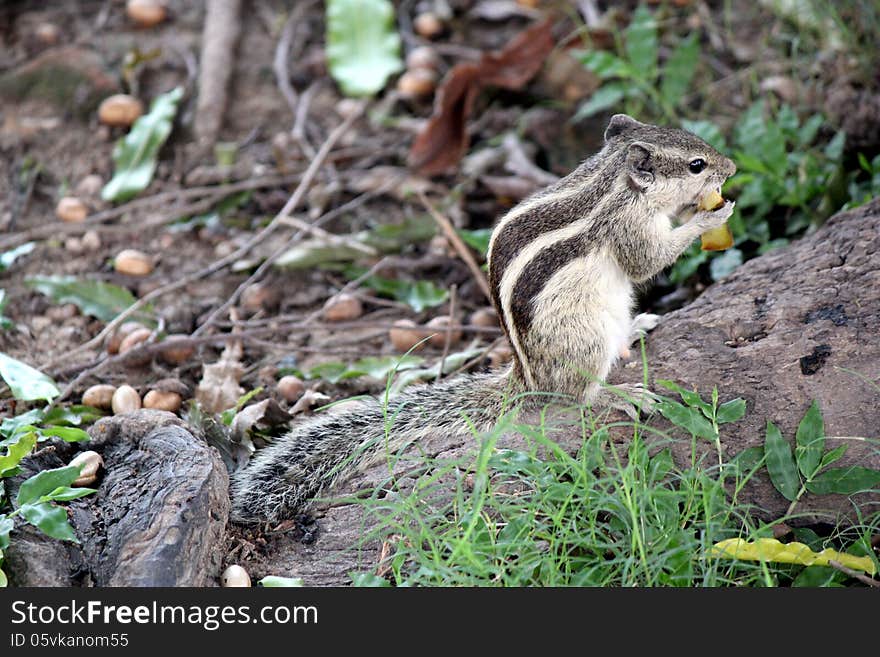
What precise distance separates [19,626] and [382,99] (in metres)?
4.23

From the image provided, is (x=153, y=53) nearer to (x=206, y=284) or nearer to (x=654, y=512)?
(x=206, y=284)

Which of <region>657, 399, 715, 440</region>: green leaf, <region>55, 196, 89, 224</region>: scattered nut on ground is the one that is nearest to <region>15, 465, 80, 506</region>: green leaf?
<region>657, 399, 715, 440</region>: green leaf

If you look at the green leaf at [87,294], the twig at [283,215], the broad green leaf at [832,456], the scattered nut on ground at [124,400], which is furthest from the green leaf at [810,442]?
the green leaf at [87,294]

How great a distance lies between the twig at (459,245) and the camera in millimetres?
4738

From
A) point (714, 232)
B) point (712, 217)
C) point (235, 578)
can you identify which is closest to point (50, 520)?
point (235, 578)

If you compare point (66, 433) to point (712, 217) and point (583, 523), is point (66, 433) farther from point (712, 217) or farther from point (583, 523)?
point (712, 217)

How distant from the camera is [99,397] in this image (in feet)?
12.7

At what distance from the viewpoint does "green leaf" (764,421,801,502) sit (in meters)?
2.95

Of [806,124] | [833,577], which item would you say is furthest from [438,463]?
[806,124]

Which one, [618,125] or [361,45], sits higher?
[618,125]

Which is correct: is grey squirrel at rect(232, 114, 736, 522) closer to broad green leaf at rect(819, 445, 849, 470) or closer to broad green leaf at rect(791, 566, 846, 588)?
broad green leaf at rect(819, 445, 849, 470)

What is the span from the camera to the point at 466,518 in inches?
112

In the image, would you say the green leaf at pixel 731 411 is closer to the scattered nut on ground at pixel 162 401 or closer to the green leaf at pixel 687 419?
the green leaf at pixel 687 419

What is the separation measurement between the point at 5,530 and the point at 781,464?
2222mm
